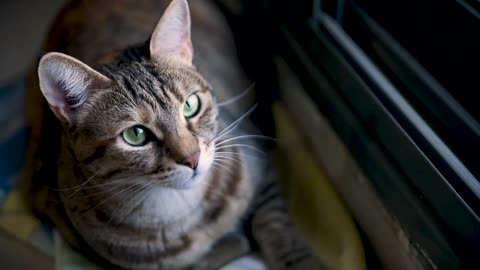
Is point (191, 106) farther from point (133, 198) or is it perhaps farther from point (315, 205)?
point (315, 205)

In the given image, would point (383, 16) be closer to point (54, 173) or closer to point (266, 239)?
point (266, 239)

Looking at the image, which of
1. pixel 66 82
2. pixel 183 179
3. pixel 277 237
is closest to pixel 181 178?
pixel 183 179

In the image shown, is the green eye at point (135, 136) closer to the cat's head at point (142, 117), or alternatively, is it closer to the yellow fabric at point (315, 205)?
the cat's head at point (142, 117)

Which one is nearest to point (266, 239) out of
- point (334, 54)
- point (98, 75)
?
point (334, 54)

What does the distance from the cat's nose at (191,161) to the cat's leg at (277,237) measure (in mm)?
347

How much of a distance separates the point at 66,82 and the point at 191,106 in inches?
7.8

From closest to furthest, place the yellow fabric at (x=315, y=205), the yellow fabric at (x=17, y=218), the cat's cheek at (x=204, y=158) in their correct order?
the cat's cheek at (x=204, y=158)
the yellow fabric at (x=315, y=205)
the yellow fabric at (x=17, y=218)

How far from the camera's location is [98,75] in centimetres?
79

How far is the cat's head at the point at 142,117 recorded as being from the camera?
81 cm

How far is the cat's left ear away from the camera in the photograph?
0.81 metres

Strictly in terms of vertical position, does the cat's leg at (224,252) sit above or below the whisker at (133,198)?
below

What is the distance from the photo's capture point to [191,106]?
0.86 m

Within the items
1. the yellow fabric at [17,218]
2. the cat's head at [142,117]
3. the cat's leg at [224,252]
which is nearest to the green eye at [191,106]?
the cat's head at [142,117]

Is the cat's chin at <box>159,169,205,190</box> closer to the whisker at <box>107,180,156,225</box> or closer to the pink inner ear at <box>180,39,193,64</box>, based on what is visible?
the whisker at <box>107,180,156,225</box>
